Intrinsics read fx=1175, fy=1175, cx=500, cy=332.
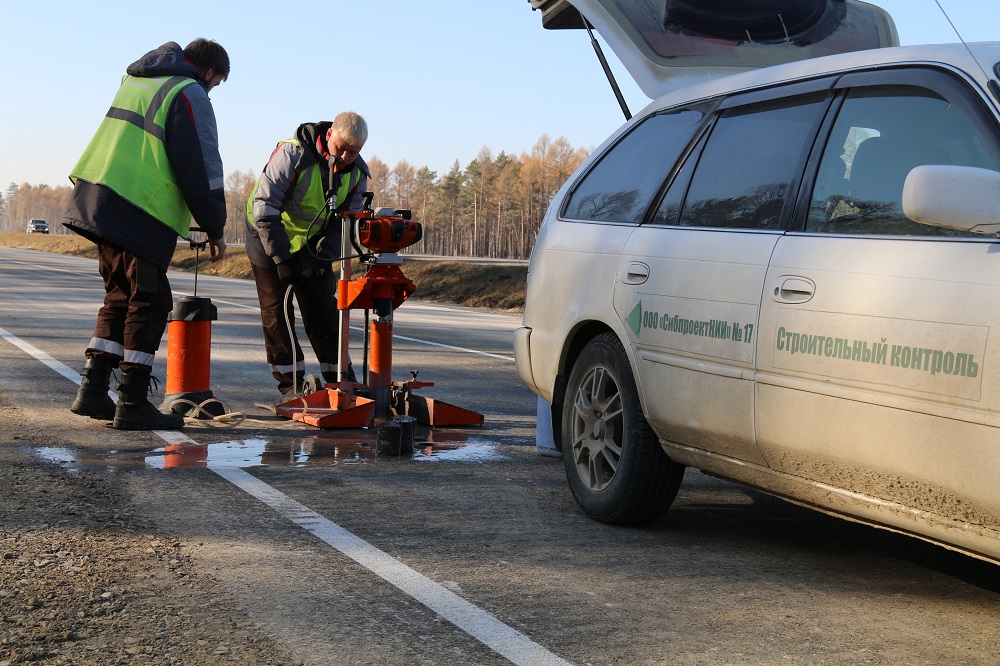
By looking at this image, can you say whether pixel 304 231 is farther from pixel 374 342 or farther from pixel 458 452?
pixel 458 452

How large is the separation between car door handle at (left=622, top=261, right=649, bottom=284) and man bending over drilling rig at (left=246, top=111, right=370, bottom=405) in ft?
10.9

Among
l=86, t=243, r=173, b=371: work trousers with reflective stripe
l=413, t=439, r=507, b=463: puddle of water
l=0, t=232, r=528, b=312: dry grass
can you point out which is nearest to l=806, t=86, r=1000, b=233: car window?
l=413, t=439, r=507, b=463: puddle of water

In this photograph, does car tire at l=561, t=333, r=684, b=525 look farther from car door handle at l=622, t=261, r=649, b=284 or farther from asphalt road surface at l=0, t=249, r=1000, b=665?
car door handle at l=622, t=261, r=649, b=284

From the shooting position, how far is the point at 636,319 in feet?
15.4

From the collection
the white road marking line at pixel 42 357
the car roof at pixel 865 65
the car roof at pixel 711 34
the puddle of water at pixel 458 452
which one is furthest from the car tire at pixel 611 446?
the white road marking line at pixel 42 357

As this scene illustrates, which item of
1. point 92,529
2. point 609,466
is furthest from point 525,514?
point 92,529

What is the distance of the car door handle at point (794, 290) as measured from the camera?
12.6ft

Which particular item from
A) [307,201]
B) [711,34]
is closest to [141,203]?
[307,201]

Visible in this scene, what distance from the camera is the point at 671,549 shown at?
177 inches

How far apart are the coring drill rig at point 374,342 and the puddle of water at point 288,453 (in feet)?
0.83

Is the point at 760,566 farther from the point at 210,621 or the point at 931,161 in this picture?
the point at 210,621

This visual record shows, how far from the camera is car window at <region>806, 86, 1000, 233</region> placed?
362 cm

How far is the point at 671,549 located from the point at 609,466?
56 centimetres

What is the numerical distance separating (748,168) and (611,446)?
127 cm
